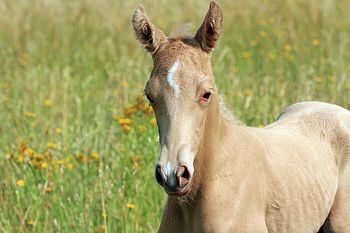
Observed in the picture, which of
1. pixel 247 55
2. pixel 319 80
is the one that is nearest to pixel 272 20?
pixel 247 55

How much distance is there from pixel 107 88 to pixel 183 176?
4772 millimetres

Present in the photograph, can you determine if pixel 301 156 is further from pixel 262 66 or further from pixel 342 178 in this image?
pixel 262 66

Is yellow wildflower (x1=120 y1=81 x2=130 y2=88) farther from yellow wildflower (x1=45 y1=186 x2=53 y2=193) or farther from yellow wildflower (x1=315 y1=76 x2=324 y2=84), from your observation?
yellow wildflower (x1=45 y1=186 x2=53 y2=193)

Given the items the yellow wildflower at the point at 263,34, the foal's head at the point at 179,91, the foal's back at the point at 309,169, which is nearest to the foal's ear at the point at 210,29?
the foal's head at the point at 179,91

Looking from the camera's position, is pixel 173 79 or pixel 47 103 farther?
pixel 47 103

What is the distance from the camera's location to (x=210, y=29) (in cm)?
414

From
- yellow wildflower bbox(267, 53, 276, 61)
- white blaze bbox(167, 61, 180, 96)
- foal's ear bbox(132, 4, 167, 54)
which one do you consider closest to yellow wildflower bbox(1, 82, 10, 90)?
yellow wildflower bbox(267, 53, 276, 61)

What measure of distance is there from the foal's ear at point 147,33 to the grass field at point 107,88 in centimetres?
22

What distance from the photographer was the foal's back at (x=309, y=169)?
4660mm

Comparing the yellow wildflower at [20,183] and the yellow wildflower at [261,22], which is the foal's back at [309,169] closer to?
the yellow wildflower at [20,183]

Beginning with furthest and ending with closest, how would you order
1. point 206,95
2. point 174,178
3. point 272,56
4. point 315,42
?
point 315,42
point 272,56
point 206,95
point 174,178

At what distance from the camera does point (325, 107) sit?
18.0 feet

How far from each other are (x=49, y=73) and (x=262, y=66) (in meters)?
2.40

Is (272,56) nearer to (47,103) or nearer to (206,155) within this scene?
(47,103)
